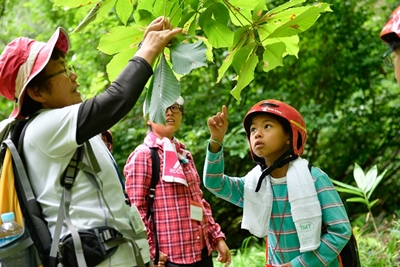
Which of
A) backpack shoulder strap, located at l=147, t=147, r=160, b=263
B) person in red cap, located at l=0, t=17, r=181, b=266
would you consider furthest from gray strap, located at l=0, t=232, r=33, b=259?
backpack shoulder strap, located at l=147, t=147, r=160, b=263

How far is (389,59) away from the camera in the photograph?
1750 millimetres

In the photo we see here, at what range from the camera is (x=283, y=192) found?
247 centimetres

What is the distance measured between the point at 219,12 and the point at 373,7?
258 inches

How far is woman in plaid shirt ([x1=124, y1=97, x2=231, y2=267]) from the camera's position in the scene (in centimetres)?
292

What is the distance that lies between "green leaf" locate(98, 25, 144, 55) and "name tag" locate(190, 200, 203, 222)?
1328 millimetres

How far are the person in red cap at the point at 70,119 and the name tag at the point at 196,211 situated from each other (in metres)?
1.01

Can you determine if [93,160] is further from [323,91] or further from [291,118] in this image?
[323,91]

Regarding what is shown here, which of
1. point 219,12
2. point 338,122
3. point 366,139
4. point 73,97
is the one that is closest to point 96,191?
point 73,97

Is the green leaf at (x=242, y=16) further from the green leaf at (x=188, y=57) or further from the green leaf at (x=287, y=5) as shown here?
the green leaf at (x=188, y=57)

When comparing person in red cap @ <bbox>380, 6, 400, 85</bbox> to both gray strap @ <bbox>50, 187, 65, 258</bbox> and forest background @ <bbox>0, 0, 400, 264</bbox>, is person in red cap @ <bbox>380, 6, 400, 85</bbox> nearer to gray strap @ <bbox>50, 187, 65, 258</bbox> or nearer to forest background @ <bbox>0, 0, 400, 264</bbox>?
gray strap @ <bbox>50, 187, 65, 258</bbox>

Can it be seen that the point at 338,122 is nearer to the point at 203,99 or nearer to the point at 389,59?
the point at 203,99

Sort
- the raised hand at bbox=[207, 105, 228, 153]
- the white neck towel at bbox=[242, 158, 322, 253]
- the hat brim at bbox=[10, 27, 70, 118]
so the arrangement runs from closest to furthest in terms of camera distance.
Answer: the hat brim at bbox=[10, 27, 70, 118] → the white neck towel at bbox=[242, 158, 322, 253] → the raised hand at bbox=[207, 105, 228, 153]

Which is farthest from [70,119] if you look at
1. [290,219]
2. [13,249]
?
[290,219]

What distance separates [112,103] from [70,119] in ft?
0.51
